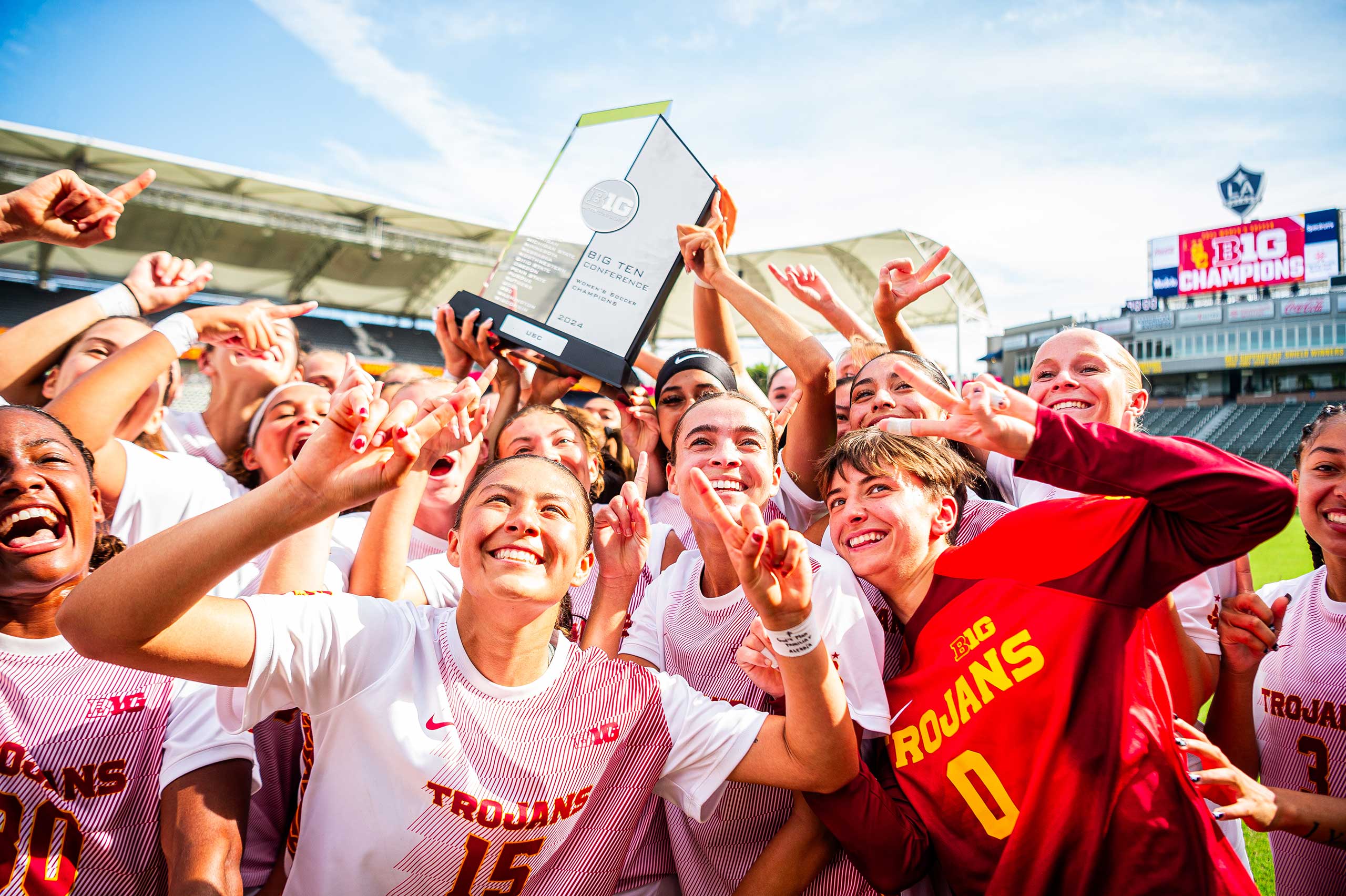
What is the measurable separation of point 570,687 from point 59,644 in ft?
4.43

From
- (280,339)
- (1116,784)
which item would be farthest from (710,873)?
(280,339)

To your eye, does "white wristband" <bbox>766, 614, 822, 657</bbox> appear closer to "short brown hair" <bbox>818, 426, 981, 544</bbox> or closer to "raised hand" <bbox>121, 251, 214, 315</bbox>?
"short brown hair" <bbox>818, 426, 981, 544</bbox>

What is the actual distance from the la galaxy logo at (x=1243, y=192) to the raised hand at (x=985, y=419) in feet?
189

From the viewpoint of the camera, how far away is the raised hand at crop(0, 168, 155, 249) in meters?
2.70

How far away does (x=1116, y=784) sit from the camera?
1.86 m

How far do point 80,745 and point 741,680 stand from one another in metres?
1.77

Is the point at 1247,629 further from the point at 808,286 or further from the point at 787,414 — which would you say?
the point at 808,286

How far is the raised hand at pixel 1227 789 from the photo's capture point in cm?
184

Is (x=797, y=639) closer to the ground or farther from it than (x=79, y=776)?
farther from it

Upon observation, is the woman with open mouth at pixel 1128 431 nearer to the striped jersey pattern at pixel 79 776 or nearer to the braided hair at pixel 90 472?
the striped jersey pattern at pixel 79 776

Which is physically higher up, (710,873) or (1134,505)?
(1134,505)

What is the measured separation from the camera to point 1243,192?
47.7 m

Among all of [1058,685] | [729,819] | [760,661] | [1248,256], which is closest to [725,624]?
[760,661]

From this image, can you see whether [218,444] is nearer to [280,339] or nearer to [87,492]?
[280,339]
